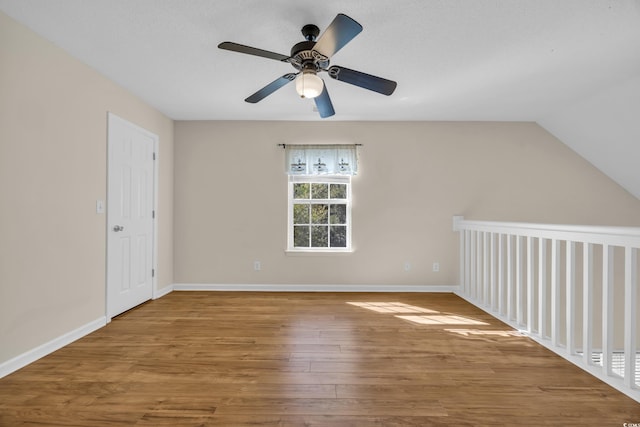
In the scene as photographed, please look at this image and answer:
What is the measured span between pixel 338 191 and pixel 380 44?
227 cm

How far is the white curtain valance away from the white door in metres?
1.73

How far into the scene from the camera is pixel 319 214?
175 inches

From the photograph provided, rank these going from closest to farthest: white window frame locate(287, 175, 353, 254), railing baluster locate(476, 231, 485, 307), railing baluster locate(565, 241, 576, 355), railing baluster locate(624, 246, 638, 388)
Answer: railing baluster locate(624, 246, 638, 388) → railing baluster locate(565, 241, 576, 355) → railing baluster locate(476, 231, 485, 307) → white window frame locate(287, 175, 353, 254)

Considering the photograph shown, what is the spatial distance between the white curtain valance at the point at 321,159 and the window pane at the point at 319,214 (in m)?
0.49

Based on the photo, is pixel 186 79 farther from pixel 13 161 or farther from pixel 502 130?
pixel 502 130

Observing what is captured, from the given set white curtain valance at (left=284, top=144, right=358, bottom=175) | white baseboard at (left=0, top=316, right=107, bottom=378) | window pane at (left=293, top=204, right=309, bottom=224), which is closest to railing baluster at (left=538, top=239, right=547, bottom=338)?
white curtain valance at (left=284, top=144, right=358, bottom=175)

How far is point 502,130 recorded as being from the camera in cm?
429

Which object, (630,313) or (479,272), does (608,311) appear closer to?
(630,313)

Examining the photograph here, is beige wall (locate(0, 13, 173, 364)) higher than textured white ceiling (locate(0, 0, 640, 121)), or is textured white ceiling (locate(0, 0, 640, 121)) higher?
textured white ceiling (locate(0, 0, 640, 121))

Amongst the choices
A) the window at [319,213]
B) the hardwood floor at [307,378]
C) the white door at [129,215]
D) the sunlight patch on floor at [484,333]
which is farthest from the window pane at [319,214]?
the sunlight patch on floor at [484,333]

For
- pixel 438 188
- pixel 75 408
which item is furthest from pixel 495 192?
pixel 75 408

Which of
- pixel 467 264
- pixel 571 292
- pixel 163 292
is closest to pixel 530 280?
pixel 571 292

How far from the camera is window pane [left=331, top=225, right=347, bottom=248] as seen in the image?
14.5ft

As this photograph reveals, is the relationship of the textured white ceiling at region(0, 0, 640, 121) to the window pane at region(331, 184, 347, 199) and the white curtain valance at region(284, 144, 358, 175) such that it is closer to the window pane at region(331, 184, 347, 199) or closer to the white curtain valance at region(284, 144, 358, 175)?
the white curtain valance at region(284, 144, 358, 175)
